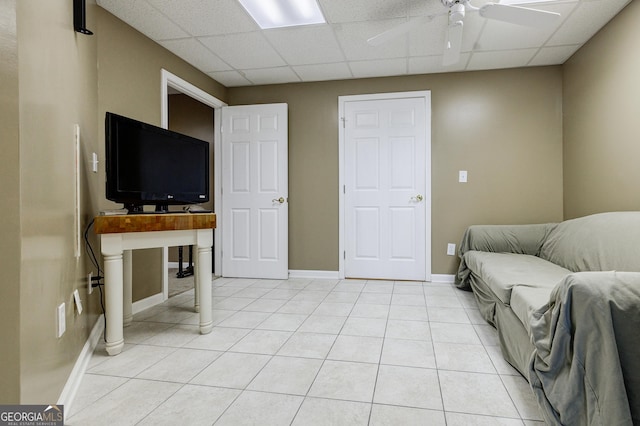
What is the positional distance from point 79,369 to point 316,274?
2.67m

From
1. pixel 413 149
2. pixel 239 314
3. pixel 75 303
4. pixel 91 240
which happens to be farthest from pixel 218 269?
pixel 413 149

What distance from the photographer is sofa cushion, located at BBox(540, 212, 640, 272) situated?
1.94 metres

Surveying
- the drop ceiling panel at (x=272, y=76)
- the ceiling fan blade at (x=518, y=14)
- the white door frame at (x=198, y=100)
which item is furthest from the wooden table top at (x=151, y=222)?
the ceiling fan blade at (x=518, y=14)

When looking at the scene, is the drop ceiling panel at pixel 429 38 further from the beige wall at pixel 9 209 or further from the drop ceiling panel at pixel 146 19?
the beige wall at pixel 9 209

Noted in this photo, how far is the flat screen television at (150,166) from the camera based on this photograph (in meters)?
2.04

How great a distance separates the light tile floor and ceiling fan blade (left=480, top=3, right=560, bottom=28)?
2.04m

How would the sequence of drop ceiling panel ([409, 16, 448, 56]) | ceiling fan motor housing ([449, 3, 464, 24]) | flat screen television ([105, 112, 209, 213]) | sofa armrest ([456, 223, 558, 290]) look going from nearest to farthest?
flat screen television ([105, 112, 209, 213])
ceiling fan motor housing ([449, 3, 464, 24])
drop ceiling panel ([409, 16, 448, 56])
sofa armrest ([456, 223, 558, 290])

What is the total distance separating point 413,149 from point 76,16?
3142mm

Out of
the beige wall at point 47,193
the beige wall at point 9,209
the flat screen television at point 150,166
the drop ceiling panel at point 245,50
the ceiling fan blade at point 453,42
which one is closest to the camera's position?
the beige wall at point 9,209

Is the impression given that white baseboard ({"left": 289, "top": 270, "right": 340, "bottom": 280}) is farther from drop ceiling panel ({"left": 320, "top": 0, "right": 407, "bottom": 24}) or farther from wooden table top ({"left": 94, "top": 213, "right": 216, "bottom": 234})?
Answer: drop ceiling panel ({"left": 320, "top": 0, "right": 407, "bottom": 24})

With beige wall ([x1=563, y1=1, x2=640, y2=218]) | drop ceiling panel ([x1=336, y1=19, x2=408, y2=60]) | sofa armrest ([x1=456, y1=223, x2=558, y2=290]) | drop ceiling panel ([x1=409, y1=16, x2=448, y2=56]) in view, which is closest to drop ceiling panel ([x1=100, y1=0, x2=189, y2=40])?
drop ceiling panel ([x1=336, y1=19, x2=408, y2=60])

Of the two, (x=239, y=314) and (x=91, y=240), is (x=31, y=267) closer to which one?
(x=91, y=240)
